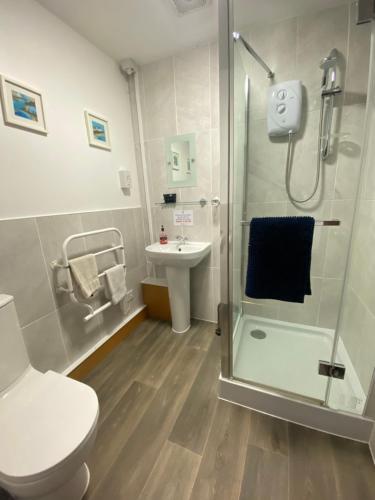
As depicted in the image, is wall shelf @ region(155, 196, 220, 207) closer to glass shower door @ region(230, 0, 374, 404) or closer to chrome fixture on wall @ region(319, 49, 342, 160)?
glass shower door @ region(230, 0, 374, 404)

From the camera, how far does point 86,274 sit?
54.3 inches

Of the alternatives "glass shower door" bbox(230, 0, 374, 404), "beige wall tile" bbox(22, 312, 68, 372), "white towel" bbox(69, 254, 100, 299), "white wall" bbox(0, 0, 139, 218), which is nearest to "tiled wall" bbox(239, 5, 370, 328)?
"glass shower door" bbox(230, 0, 374, 404)

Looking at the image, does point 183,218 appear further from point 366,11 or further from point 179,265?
point 366,11

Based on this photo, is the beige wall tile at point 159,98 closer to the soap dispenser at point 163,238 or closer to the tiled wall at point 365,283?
the soap dispenser at point 163,238

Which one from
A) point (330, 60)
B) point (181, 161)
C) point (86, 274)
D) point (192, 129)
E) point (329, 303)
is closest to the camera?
point (330, 60)

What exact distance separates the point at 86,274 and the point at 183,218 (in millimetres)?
975

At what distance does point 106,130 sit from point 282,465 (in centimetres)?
234

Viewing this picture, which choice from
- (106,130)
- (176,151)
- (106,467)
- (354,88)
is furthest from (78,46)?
(106,467)

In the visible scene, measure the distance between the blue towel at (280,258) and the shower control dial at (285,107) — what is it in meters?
0.82

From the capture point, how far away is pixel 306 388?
1.23 meters

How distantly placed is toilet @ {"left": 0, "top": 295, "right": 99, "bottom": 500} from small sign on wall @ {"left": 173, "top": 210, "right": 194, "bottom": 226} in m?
1.35

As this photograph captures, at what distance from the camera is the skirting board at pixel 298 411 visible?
103cm

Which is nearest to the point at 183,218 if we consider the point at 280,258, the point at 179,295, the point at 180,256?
the point at 180,256

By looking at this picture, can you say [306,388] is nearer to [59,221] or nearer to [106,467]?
[106,467]
